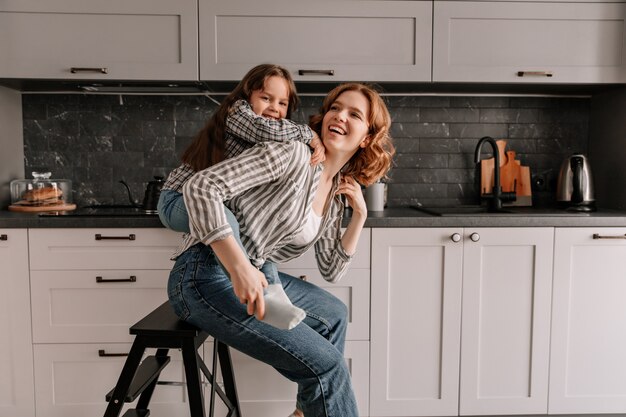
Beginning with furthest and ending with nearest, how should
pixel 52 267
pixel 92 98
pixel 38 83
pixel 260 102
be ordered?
1. pixel 92 98
2. pixel 38 83
3. pixel 52 267
4. pixel 260 102

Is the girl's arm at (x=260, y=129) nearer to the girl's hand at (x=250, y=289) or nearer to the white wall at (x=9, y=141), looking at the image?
the girl's hand at (x=250, y=289)

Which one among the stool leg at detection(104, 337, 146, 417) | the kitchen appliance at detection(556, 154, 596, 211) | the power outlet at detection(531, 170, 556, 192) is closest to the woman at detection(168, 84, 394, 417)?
the stool leg at detection(104, 337, 146, 417)

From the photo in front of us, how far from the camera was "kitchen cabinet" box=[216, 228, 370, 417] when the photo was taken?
7.30 ft

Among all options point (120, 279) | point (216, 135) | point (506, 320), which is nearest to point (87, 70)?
point (120, 279)

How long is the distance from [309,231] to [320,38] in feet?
3.48

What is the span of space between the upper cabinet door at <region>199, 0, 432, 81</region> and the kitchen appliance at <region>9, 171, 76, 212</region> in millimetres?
874

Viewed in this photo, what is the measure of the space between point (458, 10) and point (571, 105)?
0.89 m

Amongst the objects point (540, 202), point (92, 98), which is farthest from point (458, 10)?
point (92, 98)

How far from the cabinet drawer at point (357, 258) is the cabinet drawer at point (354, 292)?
2 cm

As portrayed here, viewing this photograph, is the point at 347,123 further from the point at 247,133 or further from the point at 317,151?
the point at 247,133

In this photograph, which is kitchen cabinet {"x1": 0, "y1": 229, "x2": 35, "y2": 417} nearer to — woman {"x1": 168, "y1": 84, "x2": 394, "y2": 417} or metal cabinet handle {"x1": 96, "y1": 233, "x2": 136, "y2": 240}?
metal cabinet handle {"x1": 96, "y1": 233, "x2": 136, "y2": 240}

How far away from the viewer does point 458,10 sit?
7.89ft

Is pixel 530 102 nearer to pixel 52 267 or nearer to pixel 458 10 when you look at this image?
pixel 458 10

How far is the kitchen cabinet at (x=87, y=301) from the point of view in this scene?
2189mm
